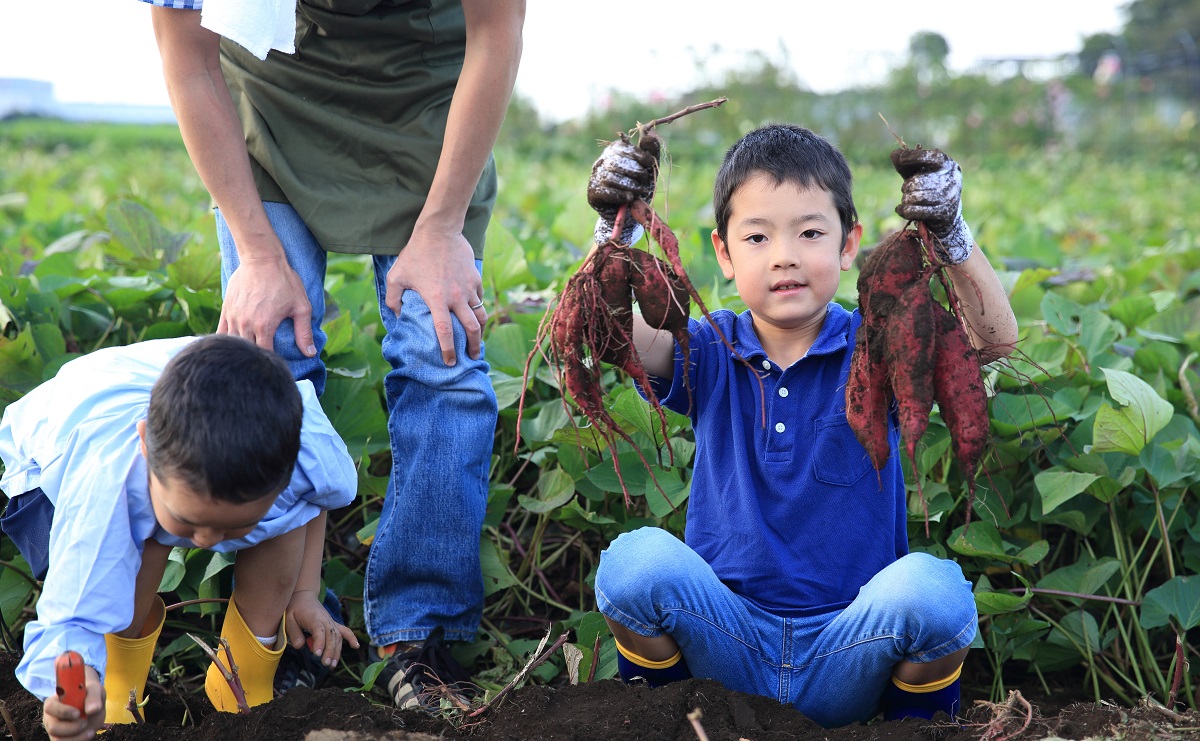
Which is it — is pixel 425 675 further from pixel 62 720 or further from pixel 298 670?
pixel 62 720

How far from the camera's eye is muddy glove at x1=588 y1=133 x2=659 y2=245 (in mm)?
1591

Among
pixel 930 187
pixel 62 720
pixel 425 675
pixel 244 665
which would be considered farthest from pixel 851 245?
pixel 62 720

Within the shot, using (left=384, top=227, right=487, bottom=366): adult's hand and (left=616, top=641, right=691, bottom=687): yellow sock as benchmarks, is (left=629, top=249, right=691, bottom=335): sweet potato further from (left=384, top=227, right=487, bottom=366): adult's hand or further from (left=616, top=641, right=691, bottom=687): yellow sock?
(left=616, top=641, right=691, bottom=687): yellow sock

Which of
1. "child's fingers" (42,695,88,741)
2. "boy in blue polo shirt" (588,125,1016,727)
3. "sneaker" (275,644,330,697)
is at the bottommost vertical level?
"sneaker" (275,644,330,697)

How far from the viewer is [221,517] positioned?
4.99 feet

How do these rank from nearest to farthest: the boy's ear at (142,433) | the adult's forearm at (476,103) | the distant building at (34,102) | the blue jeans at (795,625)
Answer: the boy's ear at (142,433), the blue jeans at (795,625), the adult's forearm at (476,103), the distant building at (34,102)

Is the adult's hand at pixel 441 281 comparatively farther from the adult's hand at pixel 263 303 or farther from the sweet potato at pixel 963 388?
the sweet potato at pixel 963 388

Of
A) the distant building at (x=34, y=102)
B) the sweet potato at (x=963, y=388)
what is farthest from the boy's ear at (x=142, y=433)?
the distant building at (x=34, y=102)

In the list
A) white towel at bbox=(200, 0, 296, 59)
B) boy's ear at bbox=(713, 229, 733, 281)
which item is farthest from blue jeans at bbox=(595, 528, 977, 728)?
white towel at bbox=(200, 0, 296, 59)

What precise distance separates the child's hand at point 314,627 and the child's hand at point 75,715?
0.49m

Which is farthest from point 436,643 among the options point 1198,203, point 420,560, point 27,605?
point 1198,203

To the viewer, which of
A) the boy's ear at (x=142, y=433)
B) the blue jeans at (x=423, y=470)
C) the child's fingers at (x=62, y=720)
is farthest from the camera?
the blue jeans at (x=423, y=470)

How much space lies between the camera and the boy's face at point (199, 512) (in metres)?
1.50

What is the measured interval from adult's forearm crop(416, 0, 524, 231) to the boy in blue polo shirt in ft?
1.34
